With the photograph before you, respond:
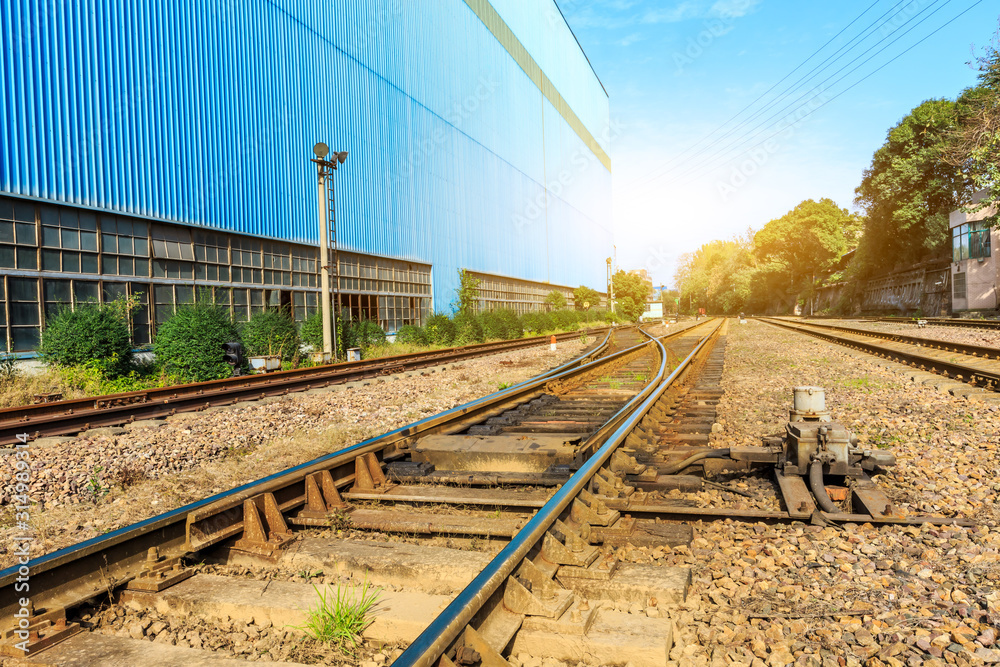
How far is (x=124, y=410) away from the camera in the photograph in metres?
8.05

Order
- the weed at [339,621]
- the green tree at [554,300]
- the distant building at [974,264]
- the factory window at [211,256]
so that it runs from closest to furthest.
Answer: the weed at [339,621], the factory window at [211,256], the distant building at [974,264], the green tree at [554,300]

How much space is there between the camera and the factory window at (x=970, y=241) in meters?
32.4

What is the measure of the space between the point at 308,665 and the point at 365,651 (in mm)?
231

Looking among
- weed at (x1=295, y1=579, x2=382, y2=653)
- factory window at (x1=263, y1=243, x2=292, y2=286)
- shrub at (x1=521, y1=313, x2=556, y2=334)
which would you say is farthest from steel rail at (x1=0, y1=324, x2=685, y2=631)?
shrub at (x1=521, y1=313, x2=556, y2=334)

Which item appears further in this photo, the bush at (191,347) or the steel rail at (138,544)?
the bush at (191,347)

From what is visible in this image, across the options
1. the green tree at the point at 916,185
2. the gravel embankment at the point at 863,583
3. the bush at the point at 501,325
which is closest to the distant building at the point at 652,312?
the green tree at the point at 916,185

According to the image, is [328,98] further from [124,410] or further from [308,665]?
[308,665]

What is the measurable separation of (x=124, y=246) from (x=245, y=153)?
16.3 feet

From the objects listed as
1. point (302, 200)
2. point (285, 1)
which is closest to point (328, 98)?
point (285, 1)

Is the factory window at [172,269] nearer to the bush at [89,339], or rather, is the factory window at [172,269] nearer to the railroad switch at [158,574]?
the bush at [89,339]

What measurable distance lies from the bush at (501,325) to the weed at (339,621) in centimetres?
2616

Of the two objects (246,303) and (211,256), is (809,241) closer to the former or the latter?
(246,303)

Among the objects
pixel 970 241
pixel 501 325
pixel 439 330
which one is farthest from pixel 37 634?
pixel 970 241

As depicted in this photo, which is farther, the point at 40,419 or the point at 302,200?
the point at 302,200
